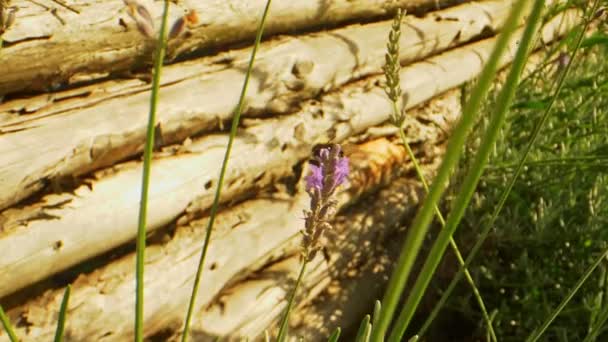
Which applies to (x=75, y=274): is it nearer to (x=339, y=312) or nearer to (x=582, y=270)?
(x=339, y=312)

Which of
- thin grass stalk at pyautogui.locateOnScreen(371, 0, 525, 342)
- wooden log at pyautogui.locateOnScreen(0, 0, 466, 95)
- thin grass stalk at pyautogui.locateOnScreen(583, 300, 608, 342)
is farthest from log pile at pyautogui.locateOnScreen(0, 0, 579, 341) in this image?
thin grass stalk at pyautogui.locateOnScreen(371, 0, 525, 342)

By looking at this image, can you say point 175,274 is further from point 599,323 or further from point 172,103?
point 599,323

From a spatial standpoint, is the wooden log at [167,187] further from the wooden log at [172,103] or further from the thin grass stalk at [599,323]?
the thin grass stalk at [599,323]

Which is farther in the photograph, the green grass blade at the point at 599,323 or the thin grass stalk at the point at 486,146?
the green grass blade at the point at 599,323

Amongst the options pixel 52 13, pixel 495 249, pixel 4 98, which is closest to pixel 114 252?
pixel 4 98

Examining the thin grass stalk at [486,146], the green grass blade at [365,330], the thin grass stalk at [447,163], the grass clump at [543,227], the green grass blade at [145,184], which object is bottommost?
the thin grass stalk at [447,163]

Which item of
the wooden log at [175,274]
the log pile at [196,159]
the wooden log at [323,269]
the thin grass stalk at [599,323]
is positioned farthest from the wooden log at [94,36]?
the thin grass stalk at [599,323]
